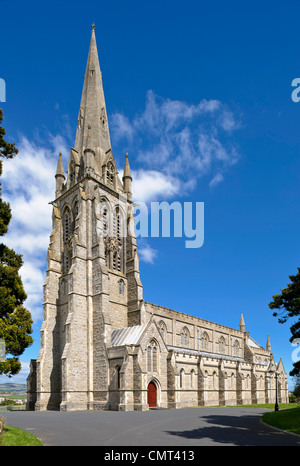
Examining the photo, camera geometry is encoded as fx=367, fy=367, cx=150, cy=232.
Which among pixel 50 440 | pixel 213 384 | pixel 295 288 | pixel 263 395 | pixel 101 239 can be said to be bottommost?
→ pixel 263 395

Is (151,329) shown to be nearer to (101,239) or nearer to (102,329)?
(102,329)

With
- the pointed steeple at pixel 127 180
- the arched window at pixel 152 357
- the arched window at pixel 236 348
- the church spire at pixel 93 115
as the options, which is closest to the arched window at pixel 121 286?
the arched window at pixel 152 357

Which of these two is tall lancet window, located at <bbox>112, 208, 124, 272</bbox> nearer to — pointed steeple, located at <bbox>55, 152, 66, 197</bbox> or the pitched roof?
pointed steeple, located at <bbox>55, 152, 66, 197</bbox>

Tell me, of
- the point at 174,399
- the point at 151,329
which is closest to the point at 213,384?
the point at 174,399

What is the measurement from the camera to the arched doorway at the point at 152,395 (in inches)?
1326

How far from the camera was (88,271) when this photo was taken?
3912 cm

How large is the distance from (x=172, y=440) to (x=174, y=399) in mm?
23466

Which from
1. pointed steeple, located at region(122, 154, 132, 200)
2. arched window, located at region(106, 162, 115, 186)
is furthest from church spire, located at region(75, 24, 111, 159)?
pointed steeple, located at region(122, 154, 132, 200)

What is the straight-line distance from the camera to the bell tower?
35500mm

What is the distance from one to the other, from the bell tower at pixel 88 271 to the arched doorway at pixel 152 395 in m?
3.92

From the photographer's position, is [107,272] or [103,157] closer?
[107,272]

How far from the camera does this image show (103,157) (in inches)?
1859

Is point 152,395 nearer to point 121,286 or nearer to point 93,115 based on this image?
point 121,286

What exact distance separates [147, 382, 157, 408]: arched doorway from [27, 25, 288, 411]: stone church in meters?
0.09
